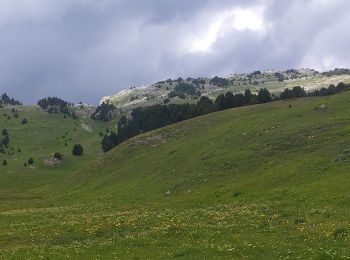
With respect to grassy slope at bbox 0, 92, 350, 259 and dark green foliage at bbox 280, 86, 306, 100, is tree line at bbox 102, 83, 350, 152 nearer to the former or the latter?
dark green foliage at bbox 280, 86, 306, 100

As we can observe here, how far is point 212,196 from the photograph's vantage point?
2108 inches

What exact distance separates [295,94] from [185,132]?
3664 inches

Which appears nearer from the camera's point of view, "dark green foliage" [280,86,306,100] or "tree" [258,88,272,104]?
"tree" [258,88,272,104]

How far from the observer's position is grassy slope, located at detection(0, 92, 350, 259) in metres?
30.6

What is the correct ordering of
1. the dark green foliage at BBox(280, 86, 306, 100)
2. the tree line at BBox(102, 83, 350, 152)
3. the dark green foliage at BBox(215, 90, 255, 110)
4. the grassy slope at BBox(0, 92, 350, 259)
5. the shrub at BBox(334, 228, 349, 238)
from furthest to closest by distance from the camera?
1. the dark green foliage at BBox(280, 86, 306, 100)
2. the dark green foliage at BBox(215, 90, 255, 110)
3. the tree line at BBox(102, 83, 350, 152)
4. the grassy slope at BBox(0, 92, 350, 259)
5. the shrub at BBox(334, 228, 349, 238)

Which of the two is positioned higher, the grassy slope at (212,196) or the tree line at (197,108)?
the tree line at (197,108)

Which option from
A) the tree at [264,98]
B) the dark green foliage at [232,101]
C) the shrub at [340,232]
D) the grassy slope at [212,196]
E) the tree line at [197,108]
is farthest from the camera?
the dark green foliage at [232,101]

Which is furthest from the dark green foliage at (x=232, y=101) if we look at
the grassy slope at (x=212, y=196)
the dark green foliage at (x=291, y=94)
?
the grassy slope at (x=212, y=196)

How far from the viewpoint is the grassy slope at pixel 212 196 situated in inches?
1204

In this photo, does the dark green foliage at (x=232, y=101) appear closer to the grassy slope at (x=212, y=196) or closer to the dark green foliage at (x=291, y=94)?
the dark green foliage at (x=291, y=94)

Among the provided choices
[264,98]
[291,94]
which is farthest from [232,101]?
[291,94]

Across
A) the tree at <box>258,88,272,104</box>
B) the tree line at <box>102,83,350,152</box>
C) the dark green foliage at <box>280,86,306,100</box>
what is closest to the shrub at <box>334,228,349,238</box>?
the tree line at <box>102,83,350,152</box>

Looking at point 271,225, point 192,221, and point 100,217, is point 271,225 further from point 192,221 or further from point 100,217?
point 100,217

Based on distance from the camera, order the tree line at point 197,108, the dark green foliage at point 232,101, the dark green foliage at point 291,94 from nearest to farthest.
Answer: the tree line at point 197,108 → the dark green foliage at point 232,101 → the dark green foliage at point 291,94
